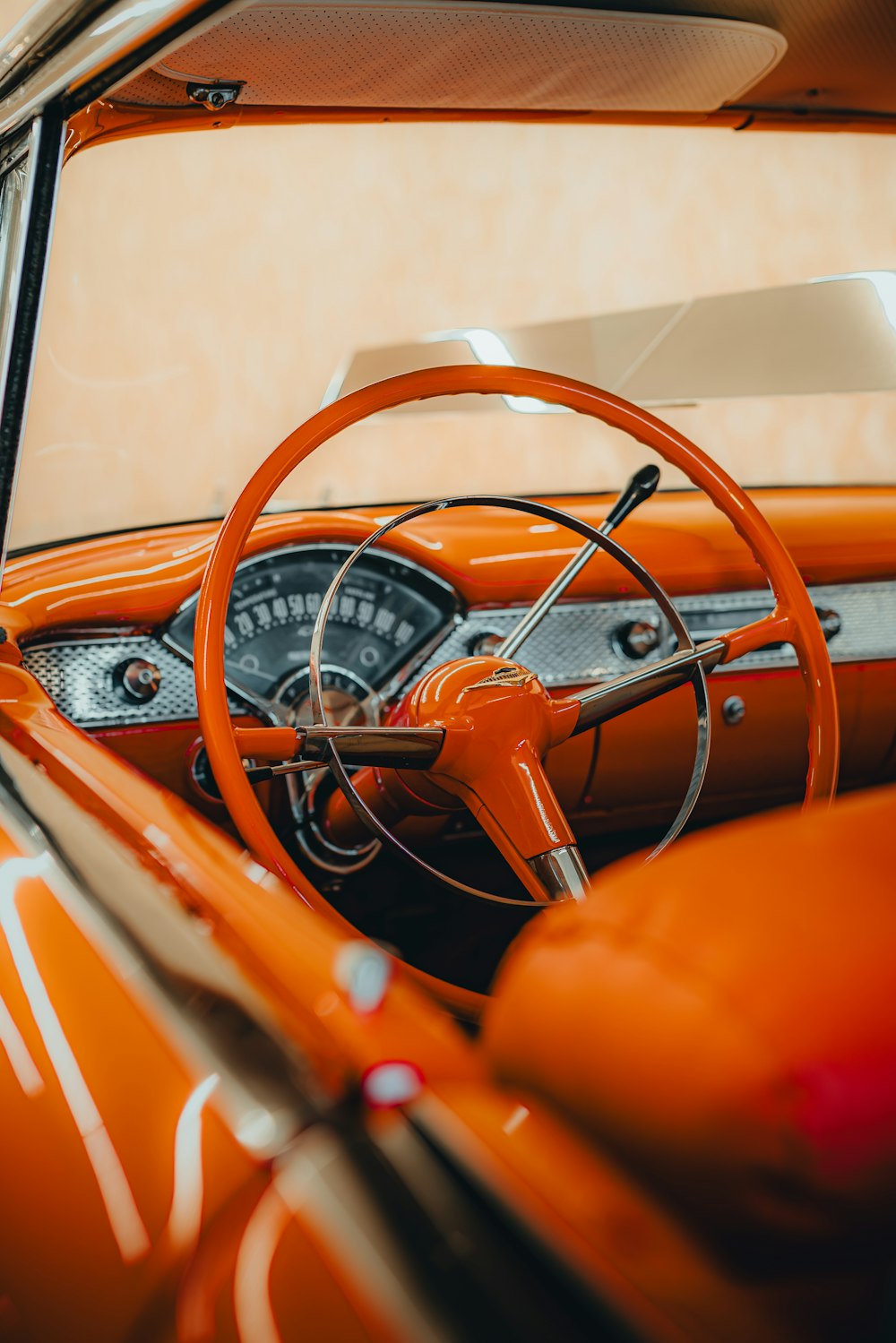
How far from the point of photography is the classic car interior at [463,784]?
0.24 m

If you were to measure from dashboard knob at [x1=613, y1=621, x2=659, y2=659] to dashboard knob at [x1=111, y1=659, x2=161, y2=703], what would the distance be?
0.66 metres

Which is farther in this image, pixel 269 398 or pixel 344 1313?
pixel 269 398

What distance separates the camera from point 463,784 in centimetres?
90

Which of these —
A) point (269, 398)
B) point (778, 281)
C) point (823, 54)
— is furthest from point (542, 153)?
point (823, 54)

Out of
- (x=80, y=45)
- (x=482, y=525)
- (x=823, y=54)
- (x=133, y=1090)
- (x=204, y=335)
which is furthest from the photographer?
(x=204, y=335)

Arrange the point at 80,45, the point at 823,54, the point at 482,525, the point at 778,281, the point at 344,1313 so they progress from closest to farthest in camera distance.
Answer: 1. the point at 344,1313
2. the point at 80,45
3. the point at 823,54
4. the point at 482,525
5. the point at 778,281

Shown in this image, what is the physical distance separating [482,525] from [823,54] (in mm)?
686

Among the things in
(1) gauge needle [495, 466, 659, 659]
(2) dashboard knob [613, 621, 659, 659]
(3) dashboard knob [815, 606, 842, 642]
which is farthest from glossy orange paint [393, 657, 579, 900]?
(3) dashboard knob [815, 606, 842, 642]

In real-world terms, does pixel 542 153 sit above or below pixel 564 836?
above

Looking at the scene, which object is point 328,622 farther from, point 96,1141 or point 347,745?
point 96,1141

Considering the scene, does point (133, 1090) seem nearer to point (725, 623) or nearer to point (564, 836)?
point (564, 836)

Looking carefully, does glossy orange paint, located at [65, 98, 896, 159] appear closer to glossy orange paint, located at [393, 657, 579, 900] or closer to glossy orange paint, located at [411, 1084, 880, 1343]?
glossy orange paint, located at [393, 657, 579, 900]

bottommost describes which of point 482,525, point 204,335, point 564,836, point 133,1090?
point 564,836

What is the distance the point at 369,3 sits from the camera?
89 cm
